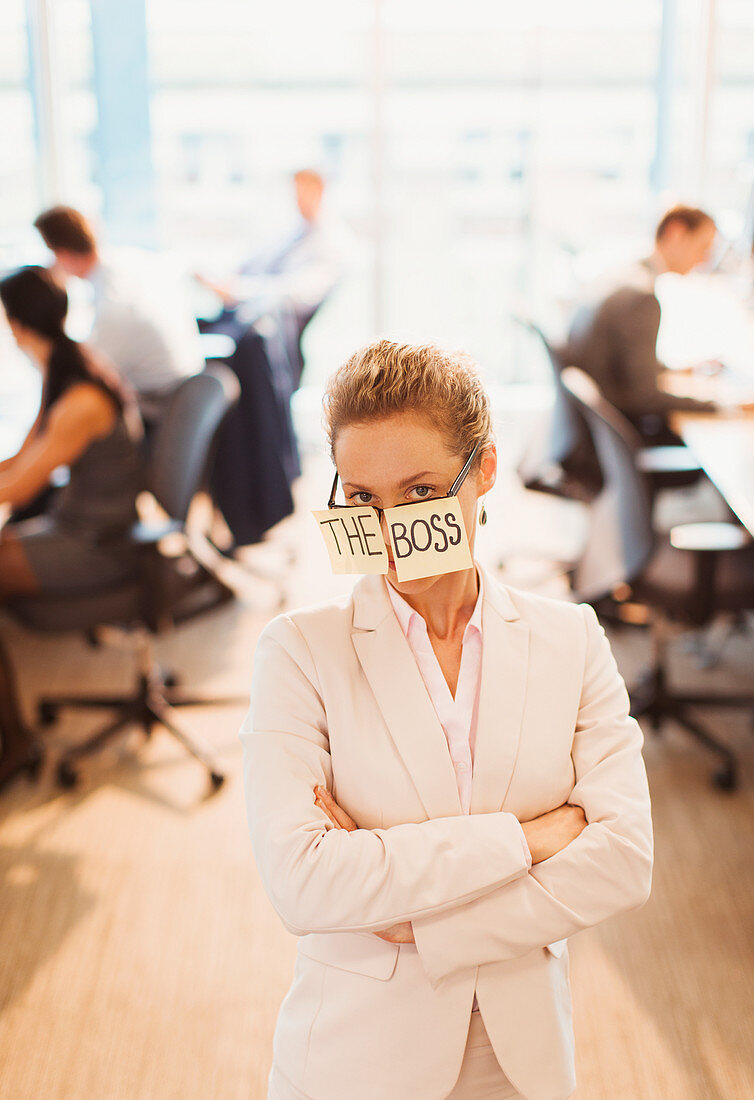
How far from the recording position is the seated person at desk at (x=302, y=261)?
496 centimetres

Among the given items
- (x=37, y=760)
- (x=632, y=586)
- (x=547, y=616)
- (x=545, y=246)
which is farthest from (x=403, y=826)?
(x=545, y=246)

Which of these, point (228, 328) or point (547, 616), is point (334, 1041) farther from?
point (228, 328)

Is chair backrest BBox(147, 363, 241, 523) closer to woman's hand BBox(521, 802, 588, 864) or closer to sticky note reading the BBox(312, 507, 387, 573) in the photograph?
sticky note reading the BBox(312, 507, 387, 573)

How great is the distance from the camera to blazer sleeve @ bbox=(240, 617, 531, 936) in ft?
3.36

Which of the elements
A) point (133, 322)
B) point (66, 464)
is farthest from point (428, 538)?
point (133, 322)

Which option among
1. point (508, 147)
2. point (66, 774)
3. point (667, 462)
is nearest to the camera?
point (66, 774)

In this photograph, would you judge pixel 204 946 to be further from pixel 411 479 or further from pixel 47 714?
pixel 411 479

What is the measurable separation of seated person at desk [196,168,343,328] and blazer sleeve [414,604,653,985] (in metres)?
3.97

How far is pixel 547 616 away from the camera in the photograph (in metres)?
1.20

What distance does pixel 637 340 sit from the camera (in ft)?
10.9

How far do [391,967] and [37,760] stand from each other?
189 centimetres

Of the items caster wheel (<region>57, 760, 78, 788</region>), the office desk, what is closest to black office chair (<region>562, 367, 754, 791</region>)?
the office desk

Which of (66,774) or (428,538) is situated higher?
(428,538)

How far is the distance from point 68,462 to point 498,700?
69.7 inches
